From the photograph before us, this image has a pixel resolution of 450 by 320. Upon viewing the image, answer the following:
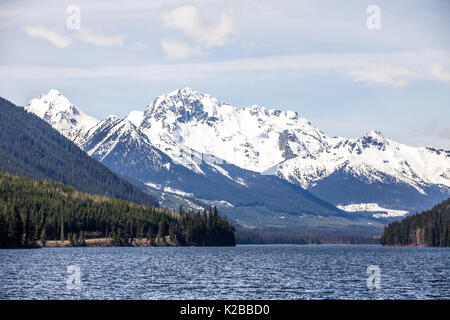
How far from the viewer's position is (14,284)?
127m

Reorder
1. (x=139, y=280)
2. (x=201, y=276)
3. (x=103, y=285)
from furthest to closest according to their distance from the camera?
(x=201, y=276), (x=139, y=280), (x=103, y=285)
